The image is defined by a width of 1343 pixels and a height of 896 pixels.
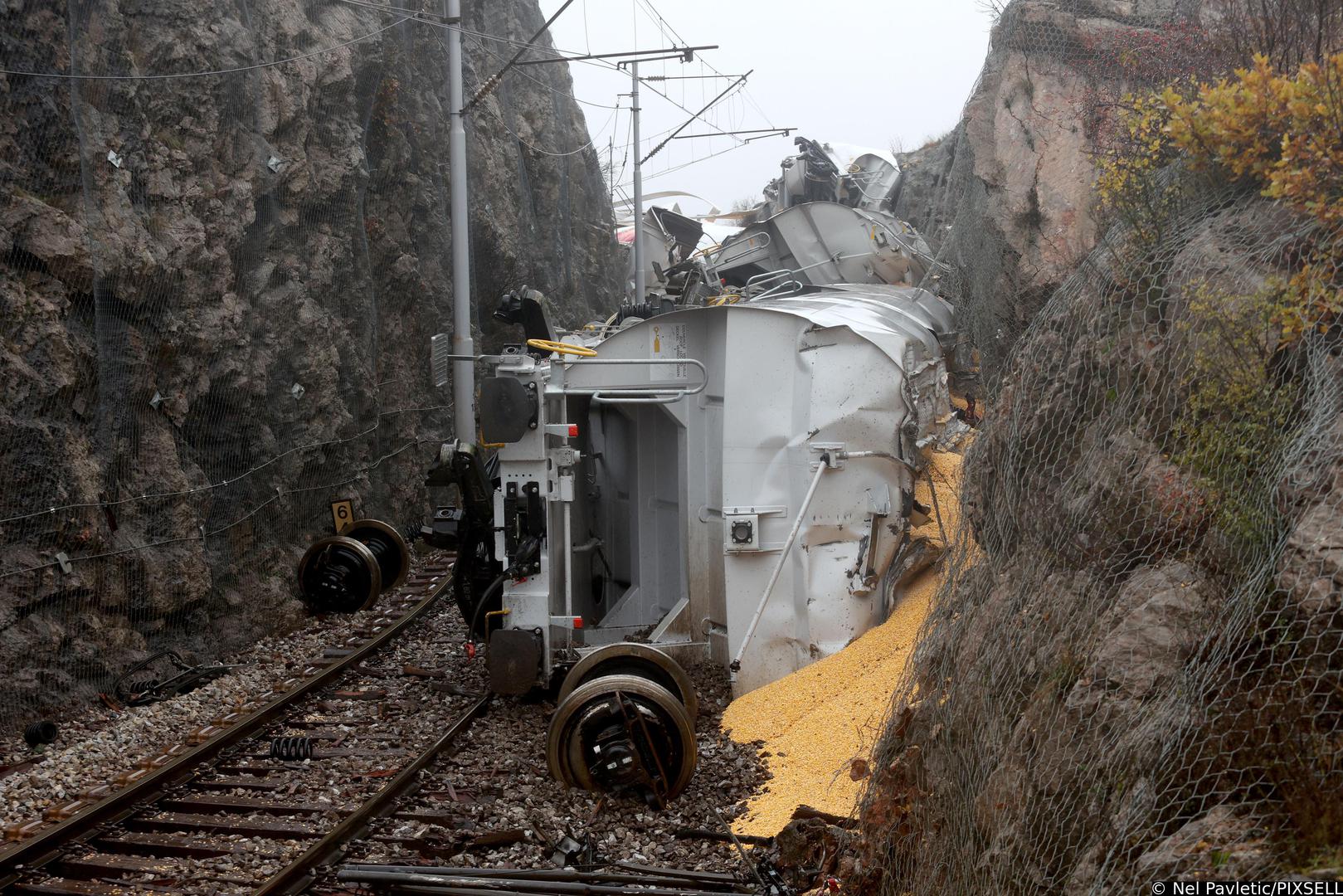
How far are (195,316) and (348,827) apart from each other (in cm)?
663

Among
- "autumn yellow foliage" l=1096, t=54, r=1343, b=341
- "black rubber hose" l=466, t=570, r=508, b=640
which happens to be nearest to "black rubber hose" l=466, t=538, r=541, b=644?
"black rubber hose" l=466, t=570, r=508, b=640

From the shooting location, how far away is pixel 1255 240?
3.91 m

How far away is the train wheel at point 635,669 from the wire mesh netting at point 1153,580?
2285 mm

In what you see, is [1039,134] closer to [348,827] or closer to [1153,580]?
[1153,580]

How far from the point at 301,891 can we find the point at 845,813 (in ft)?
9.75

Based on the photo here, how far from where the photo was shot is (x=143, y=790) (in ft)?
21.3

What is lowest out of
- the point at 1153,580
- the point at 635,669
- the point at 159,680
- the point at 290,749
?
the point at 159,680

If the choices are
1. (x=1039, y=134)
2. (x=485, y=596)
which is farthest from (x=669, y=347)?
(x=1039, y=134)

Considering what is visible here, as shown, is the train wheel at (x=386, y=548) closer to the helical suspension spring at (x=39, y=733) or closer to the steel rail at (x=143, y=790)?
the steel rail at (x=143, y=790)

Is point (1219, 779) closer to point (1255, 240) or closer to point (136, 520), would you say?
point (1255, 240)

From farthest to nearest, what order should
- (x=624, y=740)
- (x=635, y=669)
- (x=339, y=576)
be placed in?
(x=339, y=576), (x=635, y=669), (x=624, y=740)

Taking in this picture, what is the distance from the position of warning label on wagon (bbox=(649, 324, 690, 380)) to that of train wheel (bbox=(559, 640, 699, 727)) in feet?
8.23

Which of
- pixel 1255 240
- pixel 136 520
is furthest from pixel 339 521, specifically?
pixel 1255 240

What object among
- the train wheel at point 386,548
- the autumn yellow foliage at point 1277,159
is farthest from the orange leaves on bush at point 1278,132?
the train wheel at point 386,548
